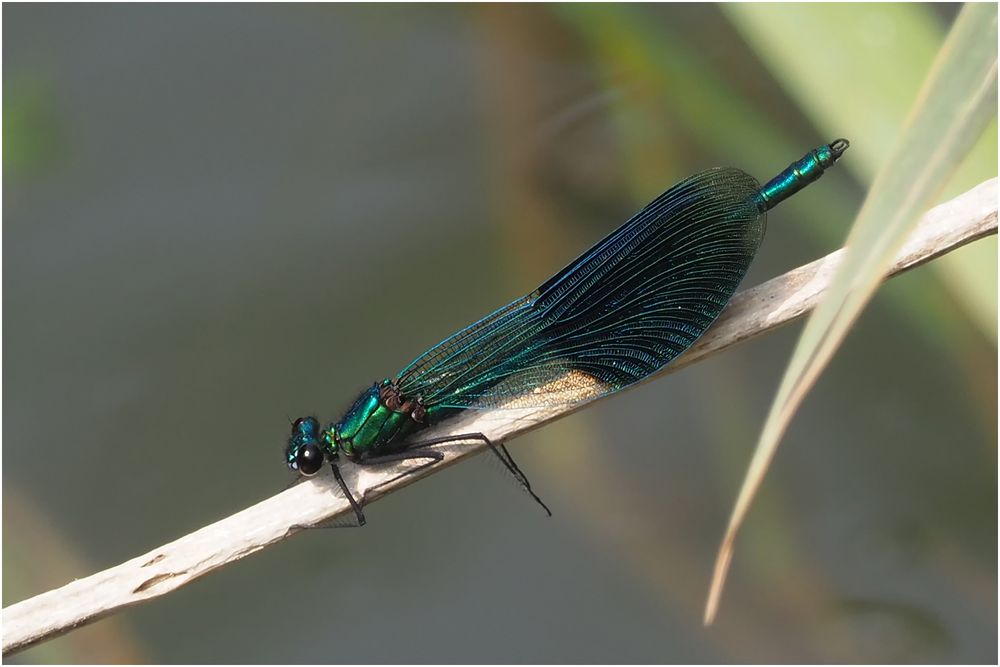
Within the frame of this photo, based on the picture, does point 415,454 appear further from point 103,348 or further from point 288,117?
point 288,117

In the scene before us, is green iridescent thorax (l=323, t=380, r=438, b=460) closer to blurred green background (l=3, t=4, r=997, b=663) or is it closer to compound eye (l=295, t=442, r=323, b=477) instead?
compound eye (l=295, t=442, r=323, b=477)

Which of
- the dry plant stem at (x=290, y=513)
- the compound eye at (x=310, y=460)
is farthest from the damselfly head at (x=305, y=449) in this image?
the dry plant stem at (x=290, y=513)

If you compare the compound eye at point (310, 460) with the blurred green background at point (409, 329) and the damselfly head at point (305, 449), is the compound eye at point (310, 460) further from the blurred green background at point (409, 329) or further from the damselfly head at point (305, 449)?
the blurred green background at point (409, 329)

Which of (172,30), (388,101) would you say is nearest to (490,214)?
(388,101)

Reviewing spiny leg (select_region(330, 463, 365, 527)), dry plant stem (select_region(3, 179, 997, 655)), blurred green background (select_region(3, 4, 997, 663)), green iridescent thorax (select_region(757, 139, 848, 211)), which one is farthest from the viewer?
blurred green background (select_region(3, 4, 997, 663))

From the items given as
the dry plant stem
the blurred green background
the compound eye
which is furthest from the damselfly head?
the blurred green background

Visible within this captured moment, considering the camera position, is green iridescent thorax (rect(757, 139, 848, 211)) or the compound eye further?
the compound eye
